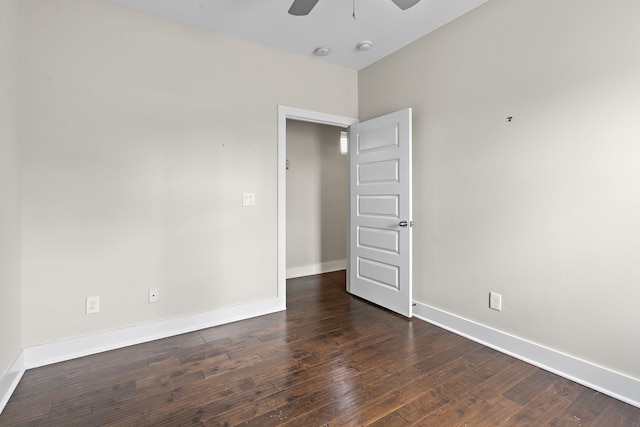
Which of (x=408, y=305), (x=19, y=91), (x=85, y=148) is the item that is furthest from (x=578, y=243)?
(x=19, y=91)

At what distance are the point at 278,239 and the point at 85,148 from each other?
5.83 ft

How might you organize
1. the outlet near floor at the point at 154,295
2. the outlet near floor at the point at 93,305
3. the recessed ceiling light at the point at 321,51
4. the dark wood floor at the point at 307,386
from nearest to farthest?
the dark wood floor at the point at 307,386 → the outlet near floor at the point at 93,305 → the outlet near floor at the point at 154,295 → the recessed ceiling light at the point at 321,51

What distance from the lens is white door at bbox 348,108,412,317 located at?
289cm

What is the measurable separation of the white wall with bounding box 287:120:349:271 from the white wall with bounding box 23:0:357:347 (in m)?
1.35

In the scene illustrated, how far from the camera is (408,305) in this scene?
2883 mm

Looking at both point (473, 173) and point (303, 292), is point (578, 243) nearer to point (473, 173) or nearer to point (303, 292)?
point (473, 173)

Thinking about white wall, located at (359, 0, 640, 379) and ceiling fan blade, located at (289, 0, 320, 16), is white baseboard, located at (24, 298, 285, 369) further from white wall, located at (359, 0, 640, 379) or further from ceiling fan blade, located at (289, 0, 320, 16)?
ceiling fan blade, located at (289, 0, 320, 16)

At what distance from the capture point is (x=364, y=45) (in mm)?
2990

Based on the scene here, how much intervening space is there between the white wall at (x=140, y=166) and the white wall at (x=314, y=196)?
135 cm

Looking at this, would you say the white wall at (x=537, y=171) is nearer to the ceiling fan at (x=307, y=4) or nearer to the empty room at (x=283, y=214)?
the empty room at (x=283, y=214)

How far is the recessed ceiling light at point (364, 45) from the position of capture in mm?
2945

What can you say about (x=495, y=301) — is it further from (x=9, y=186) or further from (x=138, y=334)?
(x=9, y=186)

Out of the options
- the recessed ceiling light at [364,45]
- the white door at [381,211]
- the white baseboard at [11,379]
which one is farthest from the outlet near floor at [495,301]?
the white baseboard at [11,379]

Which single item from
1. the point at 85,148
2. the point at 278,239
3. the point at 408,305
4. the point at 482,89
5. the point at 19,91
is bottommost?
the point at 408,305
